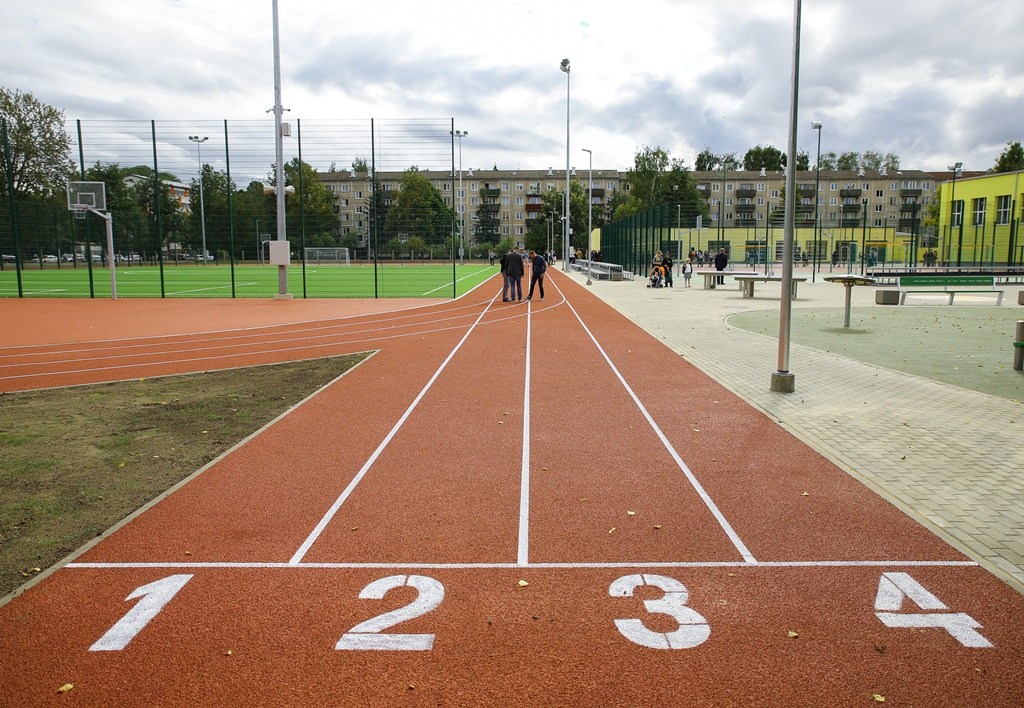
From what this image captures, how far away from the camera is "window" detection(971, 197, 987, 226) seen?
53.5 m

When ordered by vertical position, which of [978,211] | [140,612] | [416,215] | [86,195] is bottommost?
[140,612]

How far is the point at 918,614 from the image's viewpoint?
3756mm

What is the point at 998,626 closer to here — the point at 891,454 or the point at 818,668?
the point at 818,668

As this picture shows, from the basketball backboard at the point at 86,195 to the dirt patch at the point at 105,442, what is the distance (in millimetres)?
16636

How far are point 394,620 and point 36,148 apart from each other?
72995mm

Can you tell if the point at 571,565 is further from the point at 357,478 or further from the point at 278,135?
the point at 278,135

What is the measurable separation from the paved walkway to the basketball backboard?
2002 cm

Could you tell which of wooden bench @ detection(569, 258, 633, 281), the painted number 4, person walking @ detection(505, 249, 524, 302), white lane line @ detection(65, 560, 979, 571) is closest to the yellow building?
wooden bench @ detection(569, 258, 633, 281)

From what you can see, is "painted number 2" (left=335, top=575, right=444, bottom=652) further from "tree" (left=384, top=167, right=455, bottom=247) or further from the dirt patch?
"tree" (left=384, top=167, right=455, bottom=247)

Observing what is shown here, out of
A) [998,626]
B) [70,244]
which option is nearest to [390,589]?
[998,626]

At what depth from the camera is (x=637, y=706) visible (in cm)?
303

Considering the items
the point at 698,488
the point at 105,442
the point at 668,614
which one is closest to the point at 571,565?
the point at 668,614

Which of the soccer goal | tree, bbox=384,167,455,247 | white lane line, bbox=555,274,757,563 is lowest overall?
white lane line, bbox=555,274,757,563

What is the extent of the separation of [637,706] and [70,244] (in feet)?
172
